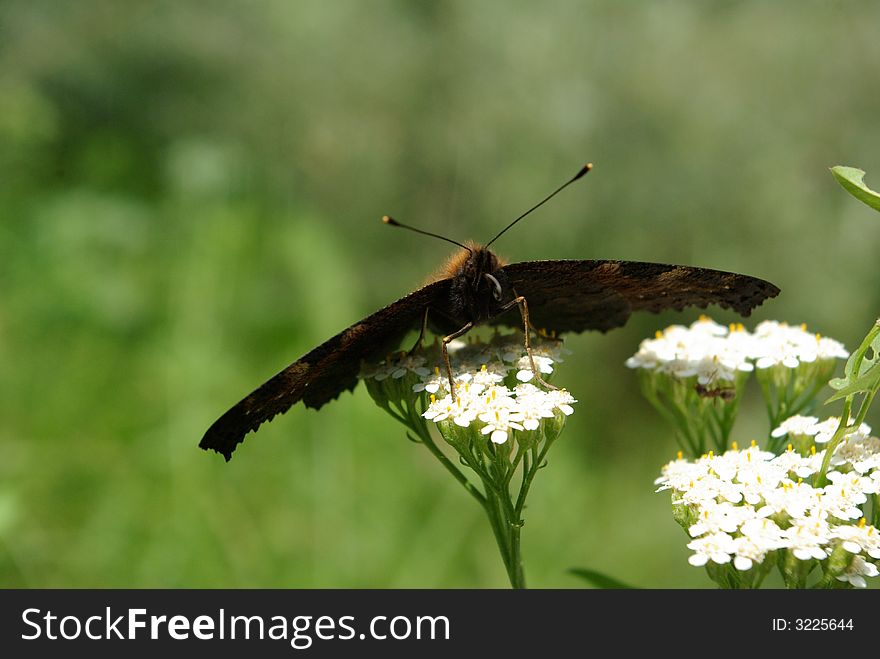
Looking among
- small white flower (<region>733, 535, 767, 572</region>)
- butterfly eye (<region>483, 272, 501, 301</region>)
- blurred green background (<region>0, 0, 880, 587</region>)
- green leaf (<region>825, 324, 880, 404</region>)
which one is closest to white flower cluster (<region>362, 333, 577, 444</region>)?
butterfly eye (<region>483, 272, 501, 301</region>)

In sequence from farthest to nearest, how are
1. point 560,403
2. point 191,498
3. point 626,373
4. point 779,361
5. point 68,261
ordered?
point 626,373, point 68,261, point 191,498, point 779,361, point 560,403

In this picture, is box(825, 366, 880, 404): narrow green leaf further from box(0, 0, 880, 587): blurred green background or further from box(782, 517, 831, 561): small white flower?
box(0, 0, 880, 587): blurred green background

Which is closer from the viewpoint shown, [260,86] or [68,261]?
[68,261]

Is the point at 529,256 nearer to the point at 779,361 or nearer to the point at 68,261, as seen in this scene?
the point at 68,261

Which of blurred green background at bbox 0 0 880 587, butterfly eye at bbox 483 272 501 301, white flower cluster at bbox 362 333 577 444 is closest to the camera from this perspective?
white flower cluster at bbox 362 333 577 444

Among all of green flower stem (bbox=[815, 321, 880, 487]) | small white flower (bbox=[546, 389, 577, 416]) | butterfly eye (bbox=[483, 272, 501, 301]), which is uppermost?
butterfly eye (bbox=[483, 272, 501, 301])

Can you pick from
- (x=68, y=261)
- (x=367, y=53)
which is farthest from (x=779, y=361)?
(x=367, y=53)

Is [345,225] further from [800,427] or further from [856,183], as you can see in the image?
[856,183]
